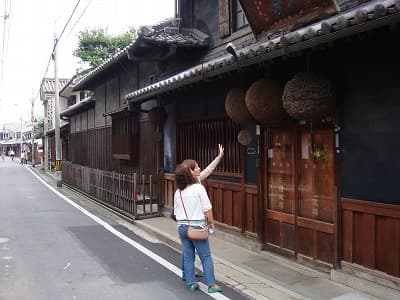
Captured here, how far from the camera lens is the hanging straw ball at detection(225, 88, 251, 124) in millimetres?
7915

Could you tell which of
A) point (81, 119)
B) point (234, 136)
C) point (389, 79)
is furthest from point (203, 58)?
Answer: point (81, 119)

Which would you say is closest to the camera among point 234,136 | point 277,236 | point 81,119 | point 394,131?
point 394,131

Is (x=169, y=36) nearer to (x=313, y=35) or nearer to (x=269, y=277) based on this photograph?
(x=313, y=35)

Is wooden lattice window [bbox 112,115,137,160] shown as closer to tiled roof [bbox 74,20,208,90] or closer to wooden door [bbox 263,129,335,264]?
tiled roof [bbox 74,20,208,90]

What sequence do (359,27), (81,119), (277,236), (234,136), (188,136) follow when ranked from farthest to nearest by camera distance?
(81,119) → (188,136) → (234,136) → (277,236) → (359,27)

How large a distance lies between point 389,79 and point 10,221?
10.4 metres

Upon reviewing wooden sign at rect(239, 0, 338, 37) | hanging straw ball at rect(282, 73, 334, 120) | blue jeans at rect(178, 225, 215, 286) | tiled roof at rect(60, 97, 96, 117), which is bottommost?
blue jeans at rect(178, 225, 215, 286)

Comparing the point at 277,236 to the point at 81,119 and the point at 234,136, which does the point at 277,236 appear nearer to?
the point at 234,136

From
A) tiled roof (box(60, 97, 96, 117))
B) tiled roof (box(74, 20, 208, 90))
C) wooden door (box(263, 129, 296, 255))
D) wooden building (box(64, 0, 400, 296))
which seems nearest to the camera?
wooden building (box(64, 0, 400, 296))

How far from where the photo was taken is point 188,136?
1116cm

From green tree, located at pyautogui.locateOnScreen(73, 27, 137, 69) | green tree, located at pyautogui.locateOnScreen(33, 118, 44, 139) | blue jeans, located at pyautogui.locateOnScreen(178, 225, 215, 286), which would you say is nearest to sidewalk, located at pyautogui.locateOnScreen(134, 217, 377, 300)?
blue jeans, located at pyautogui.locateOnScreen(178, 225, 215, 286)

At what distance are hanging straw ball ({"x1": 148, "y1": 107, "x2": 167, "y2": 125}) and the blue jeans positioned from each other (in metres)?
6.47

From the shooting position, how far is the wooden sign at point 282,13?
19.4ft

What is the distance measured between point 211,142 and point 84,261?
13.1 ft
